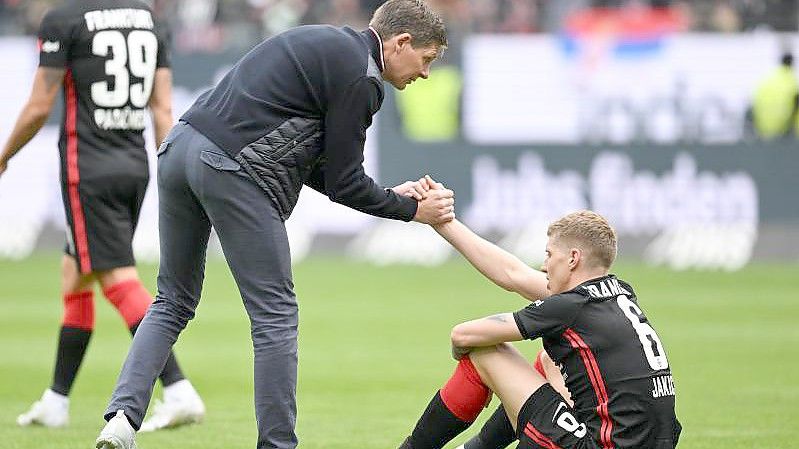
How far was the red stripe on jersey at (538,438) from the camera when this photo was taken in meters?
5.47

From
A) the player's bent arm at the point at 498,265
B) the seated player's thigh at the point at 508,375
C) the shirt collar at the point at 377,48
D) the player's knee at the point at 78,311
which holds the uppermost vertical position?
the shirt collar at the point at 377,48

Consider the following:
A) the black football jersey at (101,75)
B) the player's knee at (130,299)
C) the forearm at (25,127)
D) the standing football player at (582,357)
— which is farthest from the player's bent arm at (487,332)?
the forearm at (25,127)

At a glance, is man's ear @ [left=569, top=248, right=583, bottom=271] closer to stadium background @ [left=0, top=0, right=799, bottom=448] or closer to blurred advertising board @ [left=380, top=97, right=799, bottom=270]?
stadium background @ [left=0, top=0, right=799, bottom=448]

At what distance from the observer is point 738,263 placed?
17391 millimetres

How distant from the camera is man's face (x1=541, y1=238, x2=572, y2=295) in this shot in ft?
18.3

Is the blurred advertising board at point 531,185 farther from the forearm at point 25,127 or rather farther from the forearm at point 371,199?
the forearm at point 371,199

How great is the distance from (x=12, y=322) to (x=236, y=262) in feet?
24.9

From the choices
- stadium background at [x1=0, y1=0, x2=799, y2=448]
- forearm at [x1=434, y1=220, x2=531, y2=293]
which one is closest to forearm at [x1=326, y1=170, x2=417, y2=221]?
forearm at [x1=434, y1=220, x2=531, y2=293]

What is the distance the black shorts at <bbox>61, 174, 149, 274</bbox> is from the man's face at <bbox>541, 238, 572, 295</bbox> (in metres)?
3.04

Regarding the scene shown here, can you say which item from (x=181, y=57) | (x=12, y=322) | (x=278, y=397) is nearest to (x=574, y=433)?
(x=278, y=397)

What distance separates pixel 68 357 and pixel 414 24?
3.10 meters

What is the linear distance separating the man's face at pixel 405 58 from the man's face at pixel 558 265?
0.90m

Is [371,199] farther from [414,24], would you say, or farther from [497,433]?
[497,433]

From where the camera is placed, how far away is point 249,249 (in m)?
5.80
